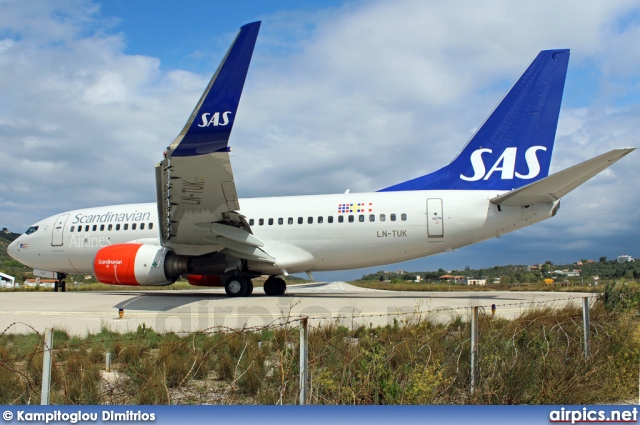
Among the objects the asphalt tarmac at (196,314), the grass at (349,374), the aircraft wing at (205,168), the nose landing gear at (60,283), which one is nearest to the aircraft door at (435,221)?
the asphalt tarmac at (196,314)

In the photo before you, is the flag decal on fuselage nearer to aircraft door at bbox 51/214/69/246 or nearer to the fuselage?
the fuselage

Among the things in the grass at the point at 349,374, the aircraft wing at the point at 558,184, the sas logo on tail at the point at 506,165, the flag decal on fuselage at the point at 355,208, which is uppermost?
the sas logo on tail at the point at 506,165

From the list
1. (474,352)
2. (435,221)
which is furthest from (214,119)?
(474,352)

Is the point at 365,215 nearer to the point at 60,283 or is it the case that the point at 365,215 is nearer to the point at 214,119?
the point at 214,119

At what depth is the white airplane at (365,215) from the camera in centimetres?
1490

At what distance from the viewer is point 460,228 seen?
15.7m

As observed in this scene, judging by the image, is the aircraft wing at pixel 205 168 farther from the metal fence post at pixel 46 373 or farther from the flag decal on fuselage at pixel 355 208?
the metal fence post at pixel 46 373

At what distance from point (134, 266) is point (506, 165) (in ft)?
38.0

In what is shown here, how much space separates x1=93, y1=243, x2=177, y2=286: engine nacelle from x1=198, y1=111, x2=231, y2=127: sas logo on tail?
18.4ft

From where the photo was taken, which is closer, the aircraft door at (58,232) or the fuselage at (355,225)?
the fuselage at (355,225)

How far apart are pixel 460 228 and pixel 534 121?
4.19 metres

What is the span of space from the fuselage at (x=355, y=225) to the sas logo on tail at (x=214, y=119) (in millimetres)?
5458

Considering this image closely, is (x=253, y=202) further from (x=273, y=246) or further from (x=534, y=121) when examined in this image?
(x=534, y=121)

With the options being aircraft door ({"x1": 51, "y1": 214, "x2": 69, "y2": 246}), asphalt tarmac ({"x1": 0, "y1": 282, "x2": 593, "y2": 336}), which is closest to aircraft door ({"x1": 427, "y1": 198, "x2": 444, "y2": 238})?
asphalt tarmac ({"x1": 0, "y1": 282, "x2": 593, "y2": 336})
